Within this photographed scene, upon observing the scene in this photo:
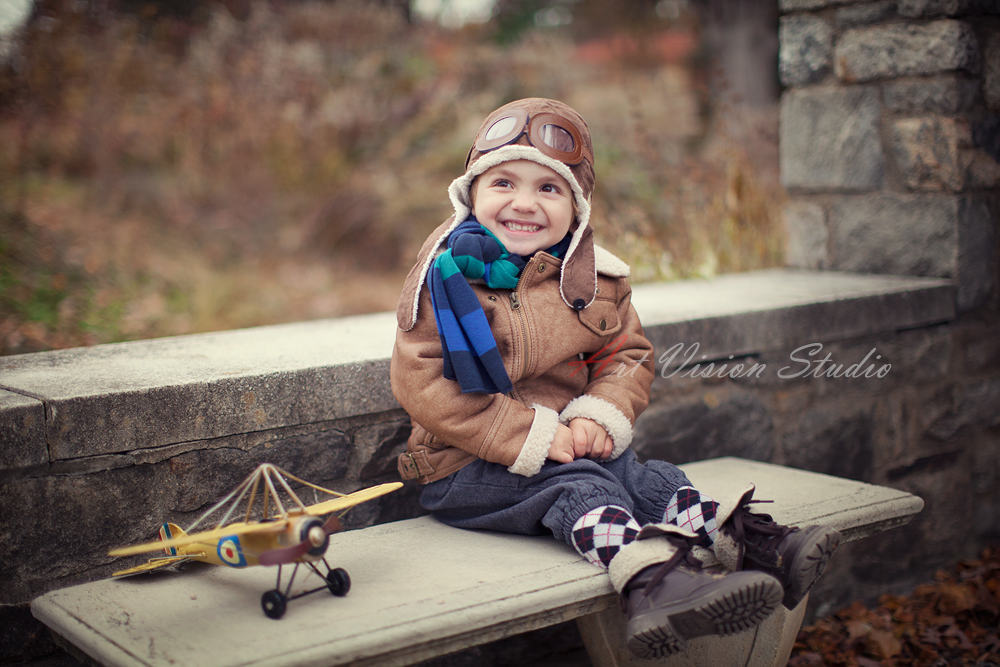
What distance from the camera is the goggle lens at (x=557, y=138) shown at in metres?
1.93

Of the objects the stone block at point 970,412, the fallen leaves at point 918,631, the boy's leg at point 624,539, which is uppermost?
the boy's leg at point 624,539

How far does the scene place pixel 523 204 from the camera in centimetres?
193

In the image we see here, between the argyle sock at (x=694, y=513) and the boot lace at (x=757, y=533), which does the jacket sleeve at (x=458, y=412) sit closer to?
the argyle sock at (x=694, y=513)

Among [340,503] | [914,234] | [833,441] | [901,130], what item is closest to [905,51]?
[901,130]

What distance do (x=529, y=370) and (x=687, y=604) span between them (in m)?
0.67

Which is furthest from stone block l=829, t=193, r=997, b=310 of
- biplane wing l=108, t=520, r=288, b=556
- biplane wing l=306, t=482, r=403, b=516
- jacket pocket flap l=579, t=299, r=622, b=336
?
biplane wing l=108, t=520, r=288, b=556

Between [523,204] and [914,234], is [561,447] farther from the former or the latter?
[914,234]

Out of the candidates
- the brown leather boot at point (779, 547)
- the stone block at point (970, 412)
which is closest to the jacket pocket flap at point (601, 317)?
the brown leather boot at point (779, 547)

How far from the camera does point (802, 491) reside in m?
2.31

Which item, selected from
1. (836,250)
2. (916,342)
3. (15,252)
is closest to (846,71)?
(836,250)

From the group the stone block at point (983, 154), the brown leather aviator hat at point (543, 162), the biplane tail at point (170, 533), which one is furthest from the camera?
the stone block at point (983, 154)

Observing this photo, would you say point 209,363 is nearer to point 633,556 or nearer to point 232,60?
point 633,556

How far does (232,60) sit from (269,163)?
1.27 meters

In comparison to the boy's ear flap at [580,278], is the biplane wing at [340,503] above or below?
below
